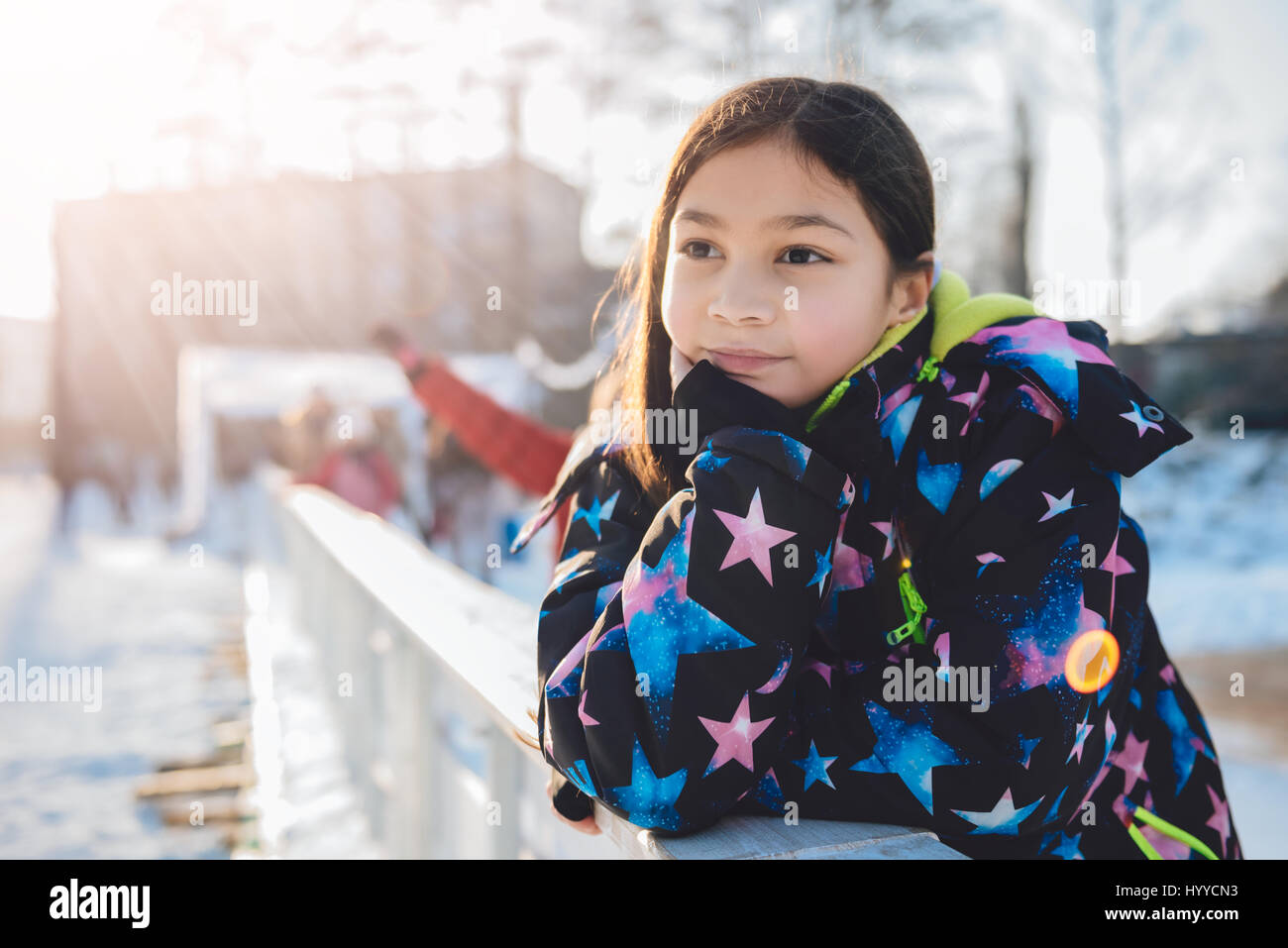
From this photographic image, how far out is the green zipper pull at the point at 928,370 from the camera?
1094mm

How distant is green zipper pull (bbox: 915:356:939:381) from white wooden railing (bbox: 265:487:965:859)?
1.67 ft

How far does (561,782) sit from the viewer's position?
Answer: 1067 mm

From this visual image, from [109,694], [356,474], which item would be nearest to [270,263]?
[356,474]

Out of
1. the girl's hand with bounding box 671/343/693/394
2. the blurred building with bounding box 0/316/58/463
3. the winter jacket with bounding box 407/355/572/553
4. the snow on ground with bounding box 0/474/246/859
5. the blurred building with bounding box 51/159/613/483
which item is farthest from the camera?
the blurred building with bounding box 0/316/58/463

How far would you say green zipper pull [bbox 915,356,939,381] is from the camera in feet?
3.59

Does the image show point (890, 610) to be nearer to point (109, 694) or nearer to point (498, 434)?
point (498, 434)

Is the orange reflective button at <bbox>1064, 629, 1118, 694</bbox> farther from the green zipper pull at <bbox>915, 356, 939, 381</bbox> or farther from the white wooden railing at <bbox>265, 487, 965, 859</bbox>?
the green zipper pull at <bbox>915, 356, 939, 381</bbox>

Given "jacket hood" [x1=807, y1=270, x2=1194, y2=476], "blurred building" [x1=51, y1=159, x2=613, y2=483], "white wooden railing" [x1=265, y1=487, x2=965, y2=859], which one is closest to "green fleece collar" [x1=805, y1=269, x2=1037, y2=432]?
"jacket hood" [x1=807, y1=270, x2=1194, y2=476]

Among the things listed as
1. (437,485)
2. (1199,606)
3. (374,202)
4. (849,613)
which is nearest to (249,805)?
(849,613)

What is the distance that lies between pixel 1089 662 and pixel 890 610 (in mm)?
207

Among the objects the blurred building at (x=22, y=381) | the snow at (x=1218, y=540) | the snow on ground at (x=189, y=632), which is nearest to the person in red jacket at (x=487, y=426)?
the snow on ground at (x=189, y=632)

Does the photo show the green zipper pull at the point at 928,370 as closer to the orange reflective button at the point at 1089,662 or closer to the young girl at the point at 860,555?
the young girl at the point at 860,555

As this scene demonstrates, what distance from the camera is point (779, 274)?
41.0 inches
